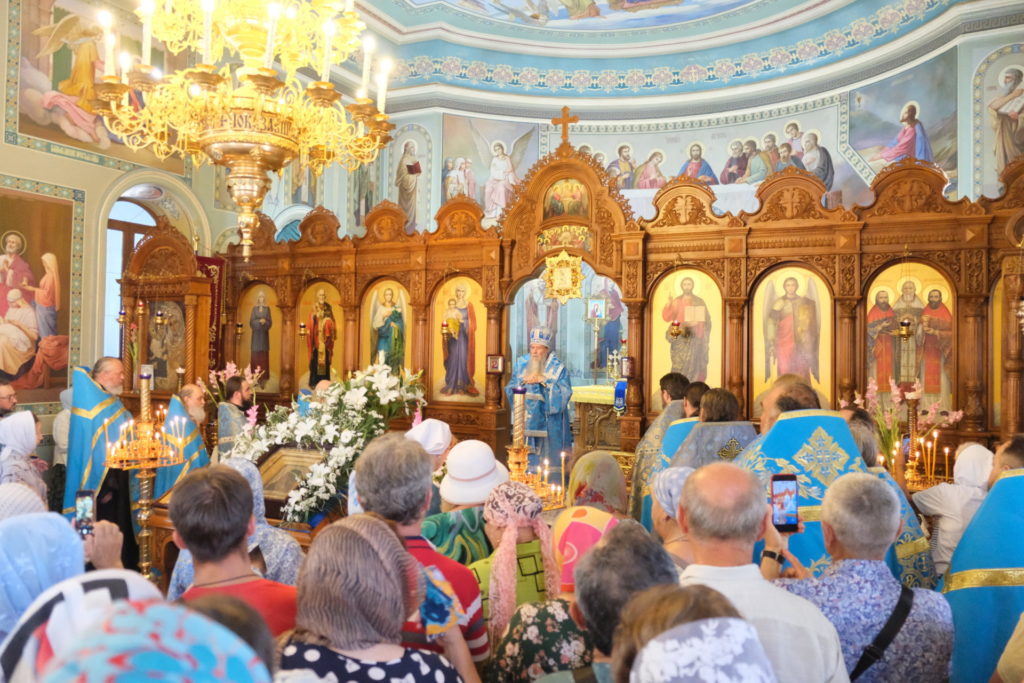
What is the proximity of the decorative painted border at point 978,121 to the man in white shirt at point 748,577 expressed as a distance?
39.2 ft

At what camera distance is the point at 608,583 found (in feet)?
6.65

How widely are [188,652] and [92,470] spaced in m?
6.40

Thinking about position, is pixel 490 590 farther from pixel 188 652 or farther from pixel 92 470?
pixel 92 470

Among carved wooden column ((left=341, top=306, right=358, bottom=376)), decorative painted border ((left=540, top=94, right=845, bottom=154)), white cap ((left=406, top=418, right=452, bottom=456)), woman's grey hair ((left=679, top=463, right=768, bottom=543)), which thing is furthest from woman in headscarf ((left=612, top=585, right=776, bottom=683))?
decorative painted border ((left=540, top=94, right=845, bottom=154))

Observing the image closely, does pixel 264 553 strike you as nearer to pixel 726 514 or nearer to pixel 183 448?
pixel 726 514

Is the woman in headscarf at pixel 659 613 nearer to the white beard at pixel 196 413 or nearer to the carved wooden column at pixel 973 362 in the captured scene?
the white beard at pixel 196 413

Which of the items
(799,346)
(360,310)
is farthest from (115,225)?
(799,346)

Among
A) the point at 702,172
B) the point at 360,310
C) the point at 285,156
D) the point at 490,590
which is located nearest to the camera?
the point at 490,590

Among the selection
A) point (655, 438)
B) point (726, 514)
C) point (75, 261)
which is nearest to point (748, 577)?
point (726, 514)

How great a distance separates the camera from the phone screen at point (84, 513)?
117 inches

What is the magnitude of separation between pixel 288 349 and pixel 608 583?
9.90 m

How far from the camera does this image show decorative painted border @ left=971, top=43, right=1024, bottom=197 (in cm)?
1200

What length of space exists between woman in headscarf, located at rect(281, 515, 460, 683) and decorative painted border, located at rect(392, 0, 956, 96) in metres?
14.8

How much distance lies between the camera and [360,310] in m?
11.0
